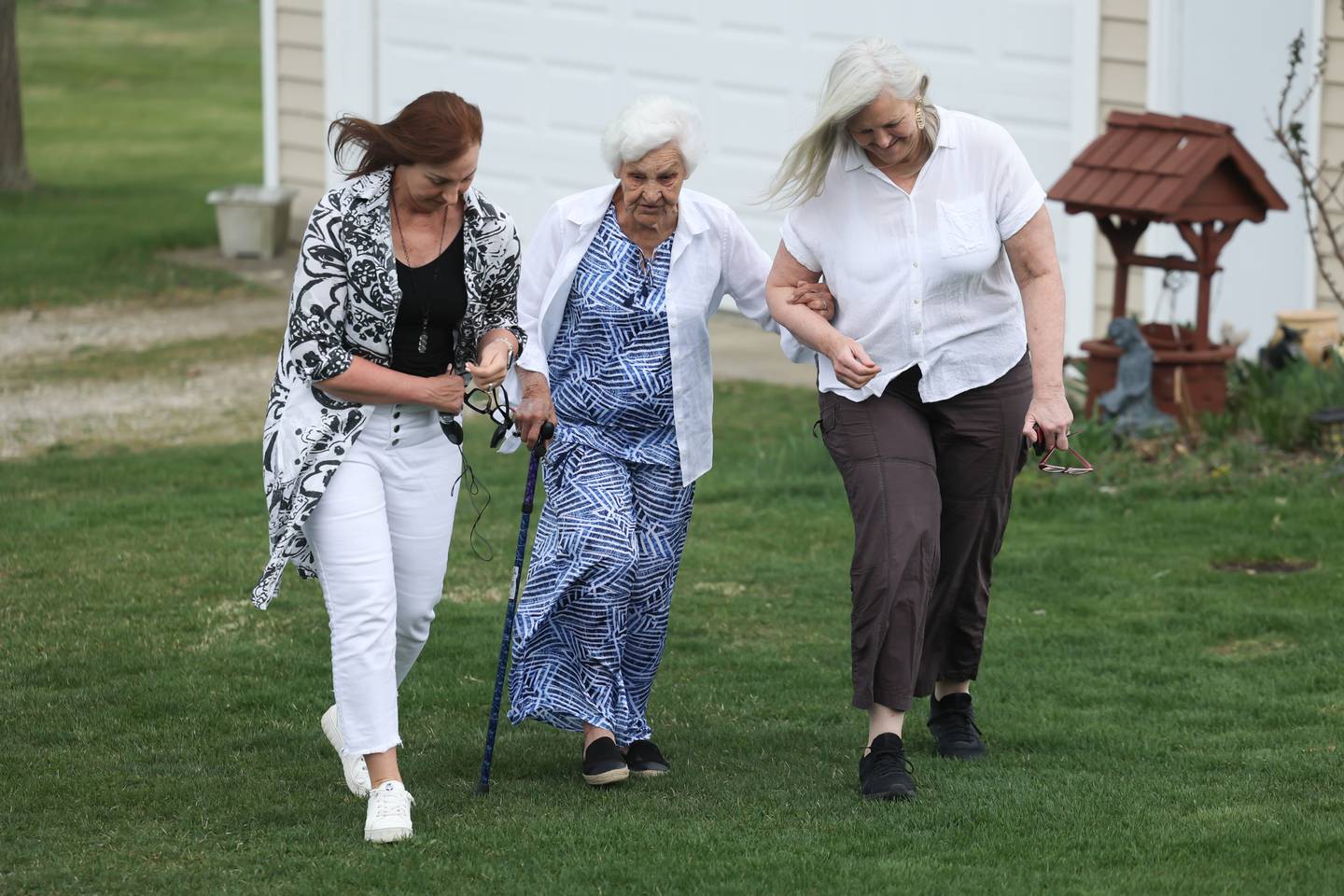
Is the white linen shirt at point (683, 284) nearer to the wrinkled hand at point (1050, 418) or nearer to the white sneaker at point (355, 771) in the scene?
the wrinkled hand at point (1050, 418)

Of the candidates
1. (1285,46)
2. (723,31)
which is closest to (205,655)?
(1285,46)

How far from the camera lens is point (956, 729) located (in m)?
5.00

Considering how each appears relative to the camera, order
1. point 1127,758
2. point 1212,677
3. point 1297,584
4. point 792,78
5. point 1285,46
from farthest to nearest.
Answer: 1. point 792,78
2. point 1285,46
3. point 1297,584
4. point 1212,677
5. point 1127,758

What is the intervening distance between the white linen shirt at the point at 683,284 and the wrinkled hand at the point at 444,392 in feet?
1.01

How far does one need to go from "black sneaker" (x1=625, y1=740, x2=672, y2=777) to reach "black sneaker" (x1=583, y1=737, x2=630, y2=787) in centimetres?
8

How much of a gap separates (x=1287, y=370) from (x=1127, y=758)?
149 inches

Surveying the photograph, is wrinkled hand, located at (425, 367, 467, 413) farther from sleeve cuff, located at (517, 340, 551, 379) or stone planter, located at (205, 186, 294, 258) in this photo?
stone planter, located at (205, 186, 294, 258)

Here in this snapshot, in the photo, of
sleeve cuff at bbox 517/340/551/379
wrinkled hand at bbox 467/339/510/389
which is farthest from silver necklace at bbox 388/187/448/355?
sleeve cuff at bbox 517/340/551/379

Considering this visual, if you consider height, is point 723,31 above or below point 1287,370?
above

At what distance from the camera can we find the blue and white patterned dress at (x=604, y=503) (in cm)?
472

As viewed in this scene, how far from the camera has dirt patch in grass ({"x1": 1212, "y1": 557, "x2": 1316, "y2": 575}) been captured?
6.66 meters

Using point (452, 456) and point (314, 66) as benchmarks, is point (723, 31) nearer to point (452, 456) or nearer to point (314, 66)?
point (314, 66)

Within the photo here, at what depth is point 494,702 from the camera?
464 centimetres

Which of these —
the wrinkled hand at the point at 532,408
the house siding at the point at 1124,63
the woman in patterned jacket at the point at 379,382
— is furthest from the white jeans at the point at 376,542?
the house siding at the point at 1124,63
